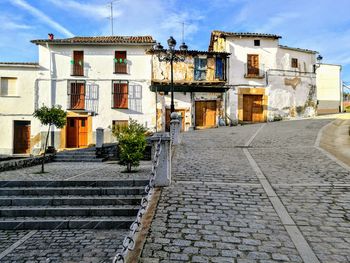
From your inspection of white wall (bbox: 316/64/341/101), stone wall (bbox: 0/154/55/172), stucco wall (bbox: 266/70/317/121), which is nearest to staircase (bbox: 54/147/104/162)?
stone wall (bbox: 0/154/55/172)

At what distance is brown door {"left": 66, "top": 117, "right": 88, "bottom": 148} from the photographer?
22.3 meters

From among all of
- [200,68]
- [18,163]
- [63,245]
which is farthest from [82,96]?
[63,245]

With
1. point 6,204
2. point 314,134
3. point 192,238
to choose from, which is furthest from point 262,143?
point 6,204

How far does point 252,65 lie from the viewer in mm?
23922

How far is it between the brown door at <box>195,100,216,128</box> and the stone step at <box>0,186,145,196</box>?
1640 centimetres

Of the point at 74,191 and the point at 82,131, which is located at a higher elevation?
the point at 82,131

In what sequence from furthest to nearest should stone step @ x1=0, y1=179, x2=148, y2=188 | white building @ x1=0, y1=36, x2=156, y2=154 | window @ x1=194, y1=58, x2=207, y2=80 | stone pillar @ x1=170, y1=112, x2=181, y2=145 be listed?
window @ x1=194, y1=58, x2=207, y2=80
white building @ x1=0, y1=36, x2=156, y2=154
stone pillar @ x1=170, y1=112, x2=181, y2=145
stone step @ x1=0, y1=179, x2=148, y2=188

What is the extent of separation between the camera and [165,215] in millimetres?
4629

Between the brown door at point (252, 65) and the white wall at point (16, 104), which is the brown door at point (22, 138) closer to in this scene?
the white wall at point (16, 104)

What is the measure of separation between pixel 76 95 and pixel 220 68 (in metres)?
12.5

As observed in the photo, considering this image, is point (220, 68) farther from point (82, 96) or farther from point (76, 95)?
point (76, 95)

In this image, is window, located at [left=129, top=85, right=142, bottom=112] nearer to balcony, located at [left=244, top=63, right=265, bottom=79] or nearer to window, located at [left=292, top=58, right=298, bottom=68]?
balcony, located at [left=244, top=63, right=265, bottom=79]

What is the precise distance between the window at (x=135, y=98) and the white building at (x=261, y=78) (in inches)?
306

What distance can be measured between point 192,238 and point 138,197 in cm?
326
